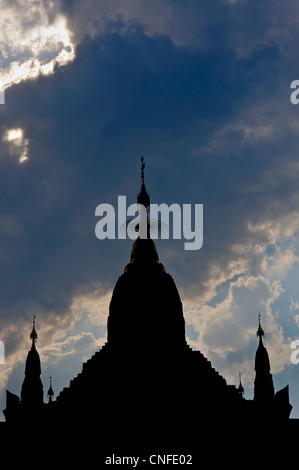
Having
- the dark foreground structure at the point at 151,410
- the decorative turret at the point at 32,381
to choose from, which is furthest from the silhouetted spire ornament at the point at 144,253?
the decorative turret at the point at 32,381

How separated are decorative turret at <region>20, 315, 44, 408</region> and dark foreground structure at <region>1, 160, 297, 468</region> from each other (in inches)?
3.5

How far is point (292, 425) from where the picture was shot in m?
54.2

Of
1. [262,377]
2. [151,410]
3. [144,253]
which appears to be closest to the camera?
[151,410]

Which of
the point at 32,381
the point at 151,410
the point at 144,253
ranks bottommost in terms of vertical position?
the point at 151,410

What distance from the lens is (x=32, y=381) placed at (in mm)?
62219

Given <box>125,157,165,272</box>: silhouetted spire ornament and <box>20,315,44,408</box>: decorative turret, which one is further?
<box>125,157,165,272</box>: silhouetted spire ornament

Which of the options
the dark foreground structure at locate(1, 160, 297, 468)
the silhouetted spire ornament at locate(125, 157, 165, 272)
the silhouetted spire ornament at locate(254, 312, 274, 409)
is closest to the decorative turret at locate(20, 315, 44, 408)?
the dark foreground structure at locate(1, 160, 297, 468)

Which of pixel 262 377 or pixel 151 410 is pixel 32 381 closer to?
pixel 151 410

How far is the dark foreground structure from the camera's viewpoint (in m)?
51.9

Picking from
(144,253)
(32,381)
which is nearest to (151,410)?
(32,381)

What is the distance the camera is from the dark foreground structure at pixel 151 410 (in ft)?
170

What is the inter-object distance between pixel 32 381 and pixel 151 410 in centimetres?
1330

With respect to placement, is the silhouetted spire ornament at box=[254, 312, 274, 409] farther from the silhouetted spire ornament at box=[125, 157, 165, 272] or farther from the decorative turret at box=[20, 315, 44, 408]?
the decorative turret at box=[20, 315, 44, 408]
